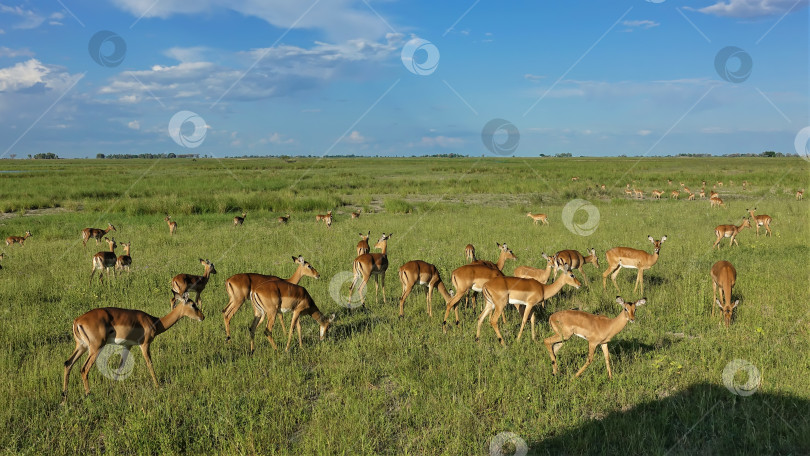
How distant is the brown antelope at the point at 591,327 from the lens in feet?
22.8

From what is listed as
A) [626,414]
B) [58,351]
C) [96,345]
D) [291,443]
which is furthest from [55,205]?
[626,414]

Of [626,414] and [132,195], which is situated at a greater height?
[132,195]

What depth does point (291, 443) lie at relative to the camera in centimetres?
576

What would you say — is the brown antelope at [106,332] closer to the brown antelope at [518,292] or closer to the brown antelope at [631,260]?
the brown antelope at [518,292]

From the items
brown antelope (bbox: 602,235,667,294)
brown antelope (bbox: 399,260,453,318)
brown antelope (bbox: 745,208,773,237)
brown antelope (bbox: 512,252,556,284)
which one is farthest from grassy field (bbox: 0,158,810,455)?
brown antelope (bbox: 745,208,773,237)

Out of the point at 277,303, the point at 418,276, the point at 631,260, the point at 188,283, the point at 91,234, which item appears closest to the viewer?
the point at 277,303

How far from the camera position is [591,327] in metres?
7.16

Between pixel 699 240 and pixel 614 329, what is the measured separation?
13577 mm

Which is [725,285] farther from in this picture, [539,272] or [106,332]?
[106,332]

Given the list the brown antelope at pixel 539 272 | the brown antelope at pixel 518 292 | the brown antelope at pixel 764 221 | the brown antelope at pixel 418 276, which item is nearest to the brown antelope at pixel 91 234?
the brown antelope at pixel 418 276

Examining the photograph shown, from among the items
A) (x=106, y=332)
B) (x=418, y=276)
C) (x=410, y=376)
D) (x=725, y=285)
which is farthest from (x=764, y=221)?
(x=106, y=332)

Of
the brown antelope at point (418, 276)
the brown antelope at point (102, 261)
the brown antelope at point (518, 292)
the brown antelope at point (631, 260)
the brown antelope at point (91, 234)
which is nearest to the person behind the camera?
the brown antelope at point (518, 292)

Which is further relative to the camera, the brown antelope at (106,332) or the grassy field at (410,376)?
the brown antelope at (106,332)

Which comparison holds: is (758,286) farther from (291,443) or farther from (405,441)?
(291,443)
